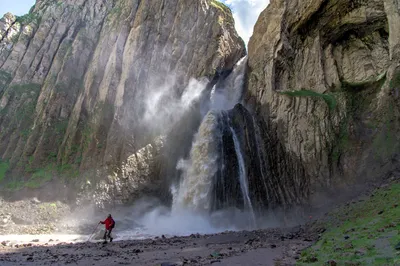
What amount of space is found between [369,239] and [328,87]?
20.7 m

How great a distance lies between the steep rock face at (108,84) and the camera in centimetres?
2875

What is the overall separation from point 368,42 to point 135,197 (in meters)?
26.2

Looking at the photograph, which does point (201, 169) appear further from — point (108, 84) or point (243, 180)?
point (108, 84)

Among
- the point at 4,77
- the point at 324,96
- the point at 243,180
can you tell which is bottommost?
the point at 243,180

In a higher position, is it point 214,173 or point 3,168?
point 3,168

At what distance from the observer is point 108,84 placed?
3272 cm

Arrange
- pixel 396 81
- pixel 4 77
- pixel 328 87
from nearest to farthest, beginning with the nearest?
1. pixel 396 81
2. pixel 328 87
3. pixel 4 77

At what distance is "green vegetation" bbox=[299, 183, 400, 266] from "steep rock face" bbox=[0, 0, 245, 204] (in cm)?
1933

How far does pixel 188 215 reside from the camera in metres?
23.0

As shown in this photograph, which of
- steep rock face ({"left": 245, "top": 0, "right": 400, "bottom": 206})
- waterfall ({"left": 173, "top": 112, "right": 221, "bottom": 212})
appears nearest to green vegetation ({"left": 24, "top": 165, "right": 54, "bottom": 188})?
waterfall ({"left": 173, "top": 112, "right": 221, "bottom": 212})

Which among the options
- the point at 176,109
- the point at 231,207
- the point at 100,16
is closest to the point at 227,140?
the point at 231,207

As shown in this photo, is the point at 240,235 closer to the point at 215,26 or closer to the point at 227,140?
the point at 227,140

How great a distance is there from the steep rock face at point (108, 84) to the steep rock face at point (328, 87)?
7.77 m

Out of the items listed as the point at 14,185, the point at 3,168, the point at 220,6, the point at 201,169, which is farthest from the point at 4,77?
the point at 201,169
